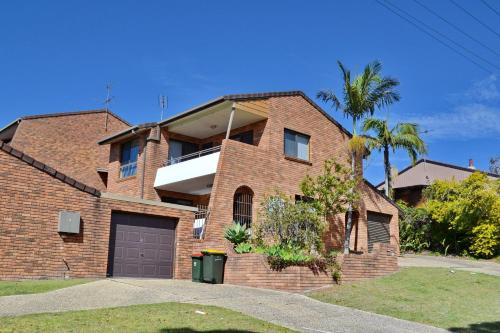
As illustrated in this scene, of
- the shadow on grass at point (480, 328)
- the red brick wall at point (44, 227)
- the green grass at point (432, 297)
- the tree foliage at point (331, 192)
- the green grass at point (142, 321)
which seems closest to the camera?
the green grass at point (142, 321)

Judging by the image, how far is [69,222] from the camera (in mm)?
15852

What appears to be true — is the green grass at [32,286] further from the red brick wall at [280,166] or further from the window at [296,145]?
the window at [296,145]

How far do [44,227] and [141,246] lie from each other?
333 cm

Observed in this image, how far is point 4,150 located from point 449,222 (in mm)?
21920

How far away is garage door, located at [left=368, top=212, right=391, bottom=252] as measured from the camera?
25500 millimetres

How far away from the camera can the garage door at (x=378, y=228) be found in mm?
25500

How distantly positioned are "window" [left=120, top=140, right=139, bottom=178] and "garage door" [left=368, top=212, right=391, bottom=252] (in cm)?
1120

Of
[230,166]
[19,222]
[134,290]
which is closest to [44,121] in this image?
[230,166]

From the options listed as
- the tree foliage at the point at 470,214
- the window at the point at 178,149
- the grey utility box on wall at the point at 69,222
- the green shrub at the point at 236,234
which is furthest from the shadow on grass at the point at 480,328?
the window at the point at 178,149

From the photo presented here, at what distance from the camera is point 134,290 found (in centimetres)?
1339

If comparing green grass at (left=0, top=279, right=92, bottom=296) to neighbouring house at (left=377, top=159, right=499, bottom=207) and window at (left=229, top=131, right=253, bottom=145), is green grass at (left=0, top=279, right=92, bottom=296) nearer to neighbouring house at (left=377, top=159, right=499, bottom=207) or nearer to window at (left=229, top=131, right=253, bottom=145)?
window at (left=229, top=131, right=253, bottom=145)

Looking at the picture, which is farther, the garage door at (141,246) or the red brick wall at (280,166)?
the red brick wall at (280,166)

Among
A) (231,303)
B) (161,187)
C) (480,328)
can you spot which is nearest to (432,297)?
(480,328)

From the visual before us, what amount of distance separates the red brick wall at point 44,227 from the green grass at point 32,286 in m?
0.70
